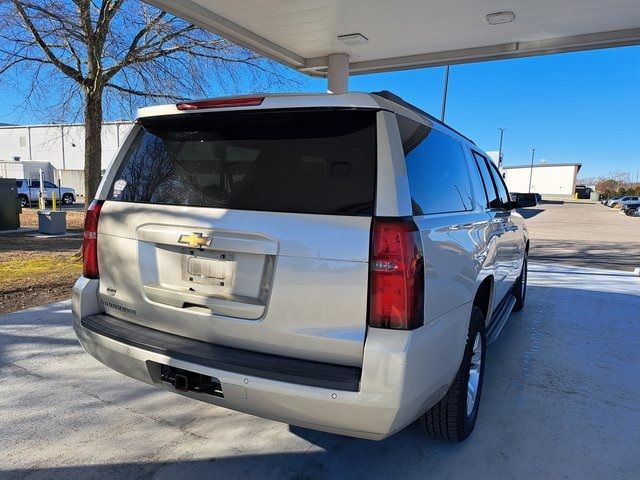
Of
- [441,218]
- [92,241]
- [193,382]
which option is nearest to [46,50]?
[92,241]

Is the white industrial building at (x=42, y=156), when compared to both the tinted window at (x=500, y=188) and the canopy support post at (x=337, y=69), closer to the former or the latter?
the canopy support post at (x=337, y=69)

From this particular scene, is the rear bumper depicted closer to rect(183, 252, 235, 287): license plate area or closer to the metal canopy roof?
rect(183, 252, 235, 287): license plate area

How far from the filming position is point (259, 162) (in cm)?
230

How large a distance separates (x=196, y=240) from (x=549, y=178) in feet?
355

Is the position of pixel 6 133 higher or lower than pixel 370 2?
higher

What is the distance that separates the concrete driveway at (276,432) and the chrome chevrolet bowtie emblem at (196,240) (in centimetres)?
126

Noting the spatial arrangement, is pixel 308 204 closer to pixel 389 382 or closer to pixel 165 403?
pixel 389 382

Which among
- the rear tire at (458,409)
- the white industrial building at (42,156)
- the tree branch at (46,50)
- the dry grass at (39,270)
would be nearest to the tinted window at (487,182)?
the rear tire at (458,409)

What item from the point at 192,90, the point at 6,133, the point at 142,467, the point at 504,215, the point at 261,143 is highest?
the point at 6,133

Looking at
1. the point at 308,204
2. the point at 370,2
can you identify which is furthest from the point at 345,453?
the point at 370,2

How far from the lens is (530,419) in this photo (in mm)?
3096

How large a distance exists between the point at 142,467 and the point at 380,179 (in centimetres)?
203

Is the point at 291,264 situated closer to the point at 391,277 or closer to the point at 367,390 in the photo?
the point at 391,277

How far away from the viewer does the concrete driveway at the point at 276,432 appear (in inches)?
98.3
